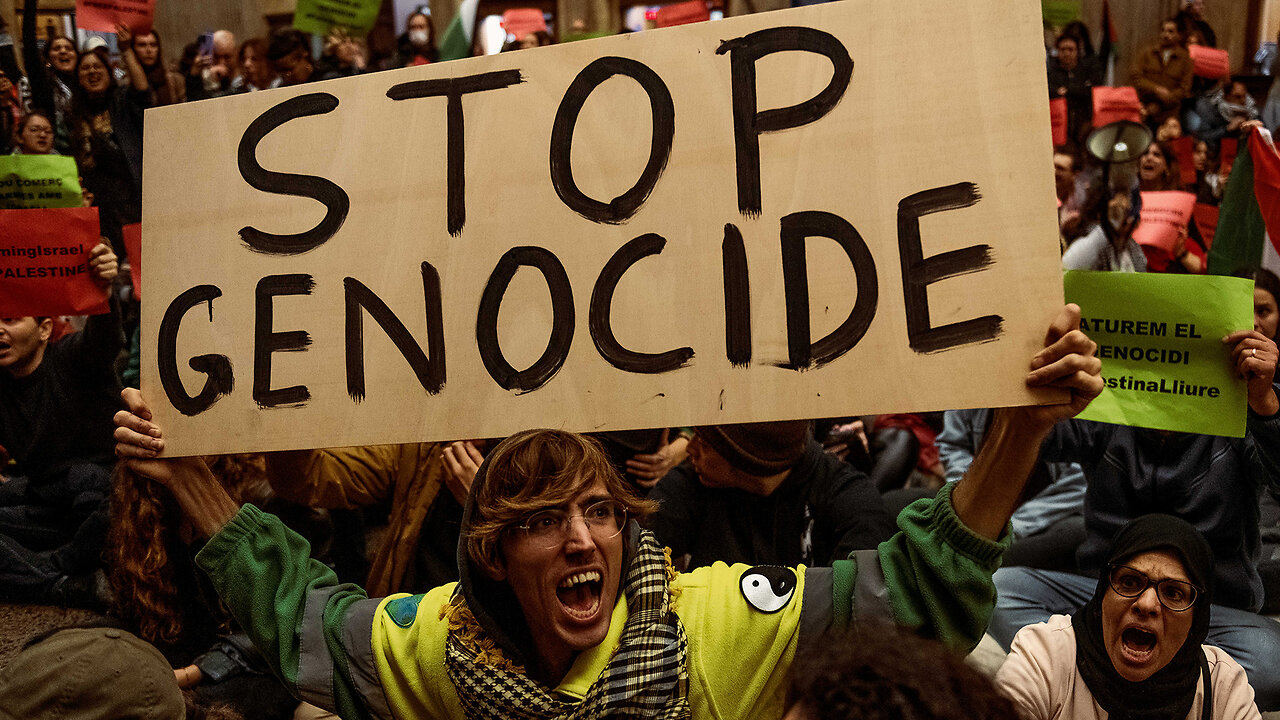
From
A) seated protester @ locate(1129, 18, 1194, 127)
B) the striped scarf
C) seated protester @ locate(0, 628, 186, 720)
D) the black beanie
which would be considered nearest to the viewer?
seated protester @ locate(0, 628, 186, 720)

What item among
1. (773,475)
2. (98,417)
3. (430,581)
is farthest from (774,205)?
(98,417)

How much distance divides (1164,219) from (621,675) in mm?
3494

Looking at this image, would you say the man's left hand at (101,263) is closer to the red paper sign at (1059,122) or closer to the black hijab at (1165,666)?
the black hijab at (1165,666)

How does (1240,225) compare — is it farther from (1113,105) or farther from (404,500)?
(1113,105)

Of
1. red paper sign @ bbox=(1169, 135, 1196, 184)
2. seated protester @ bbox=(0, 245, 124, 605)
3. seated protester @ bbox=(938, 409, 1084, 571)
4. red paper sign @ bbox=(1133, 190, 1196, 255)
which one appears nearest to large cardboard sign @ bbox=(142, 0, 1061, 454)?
seated protester @ bbox=(0, 245, 124, 605)

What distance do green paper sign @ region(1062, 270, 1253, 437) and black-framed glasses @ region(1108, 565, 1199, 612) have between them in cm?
46

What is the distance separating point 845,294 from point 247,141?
1.08m

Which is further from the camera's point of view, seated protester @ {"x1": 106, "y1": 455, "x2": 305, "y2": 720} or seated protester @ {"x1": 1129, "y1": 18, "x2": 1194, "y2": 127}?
seated protester @ {"x1": 1129, "y1": 18, "x2": 1194, "y2": 127}

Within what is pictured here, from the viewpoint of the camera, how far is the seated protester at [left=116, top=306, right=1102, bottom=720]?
4.83 ft

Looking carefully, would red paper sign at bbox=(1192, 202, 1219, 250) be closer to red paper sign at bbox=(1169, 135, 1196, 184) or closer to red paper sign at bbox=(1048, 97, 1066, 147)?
red paper sign at bbox=(1048, 97, 1066, 147)

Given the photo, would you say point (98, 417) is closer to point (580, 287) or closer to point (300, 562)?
Result: point (300, 562)

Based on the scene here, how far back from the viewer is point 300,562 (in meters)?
1.79

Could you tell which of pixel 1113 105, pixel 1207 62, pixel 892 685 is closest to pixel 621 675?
pixel 892 685

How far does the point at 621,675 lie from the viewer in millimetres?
1535
